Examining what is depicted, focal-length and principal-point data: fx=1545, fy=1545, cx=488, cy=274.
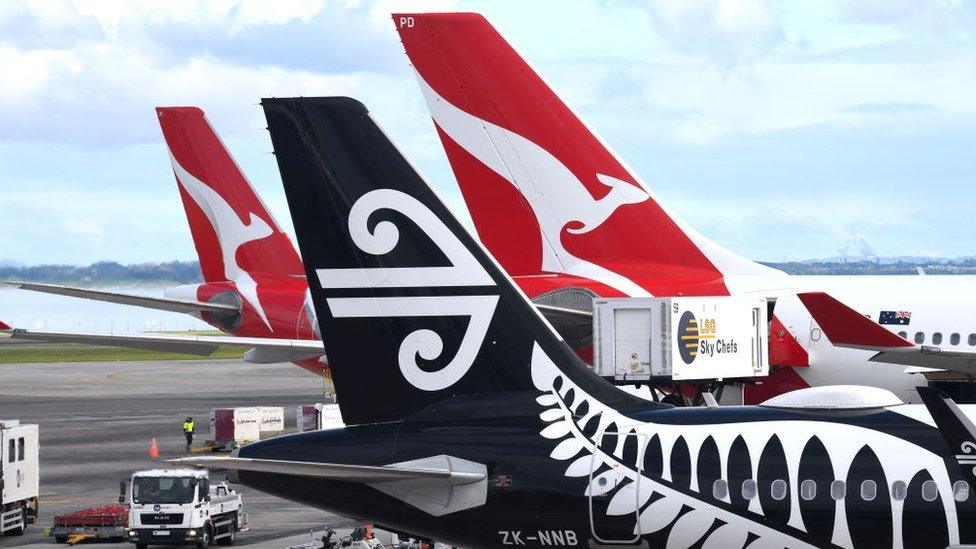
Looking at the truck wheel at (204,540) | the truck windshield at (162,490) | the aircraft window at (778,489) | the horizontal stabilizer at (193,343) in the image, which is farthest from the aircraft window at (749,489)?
the horizontal stabilizer at (193,343)

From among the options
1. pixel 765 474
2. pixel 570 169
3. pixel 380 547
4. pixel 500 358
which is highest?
pixel 570 169

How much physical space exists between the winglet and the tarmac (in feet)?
52.3

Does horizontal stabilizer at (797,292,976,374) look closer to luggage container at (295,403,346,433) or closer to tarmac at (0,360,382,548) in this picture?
tarmac at (0,360,382,548)

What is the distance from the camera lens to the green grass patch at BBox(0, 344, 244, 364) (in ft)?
466

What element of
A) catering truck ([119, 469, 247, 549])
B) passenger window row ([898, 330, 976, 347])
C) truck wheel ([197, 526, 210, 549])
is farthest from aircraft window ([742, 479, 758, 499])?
truck wheel ([197, 526, 210, 549])

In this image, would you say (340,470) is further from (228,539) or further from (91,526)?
(91,526)

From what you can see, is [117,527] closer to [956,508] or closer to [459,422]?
[459,422]

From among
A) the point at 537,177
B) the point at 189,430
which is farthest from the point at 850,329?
the point at 189,430

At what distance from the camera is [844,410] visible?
61.7 ft

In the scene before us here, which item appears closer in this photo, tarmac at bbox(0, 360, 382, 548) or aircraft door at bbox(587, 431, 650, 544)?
aircraft door at bbox(587, 431, 650, 544)

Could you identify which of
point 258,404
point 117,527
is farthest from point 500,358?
point 258,404

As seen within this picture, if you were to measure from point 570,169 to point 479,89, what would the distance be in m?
3.17

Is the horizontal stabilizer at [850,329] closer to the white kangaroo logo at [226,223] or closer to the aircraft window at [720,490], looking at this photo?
the aircraft window at [720,490]

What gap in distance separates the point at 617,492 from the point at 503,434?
5.41ft
